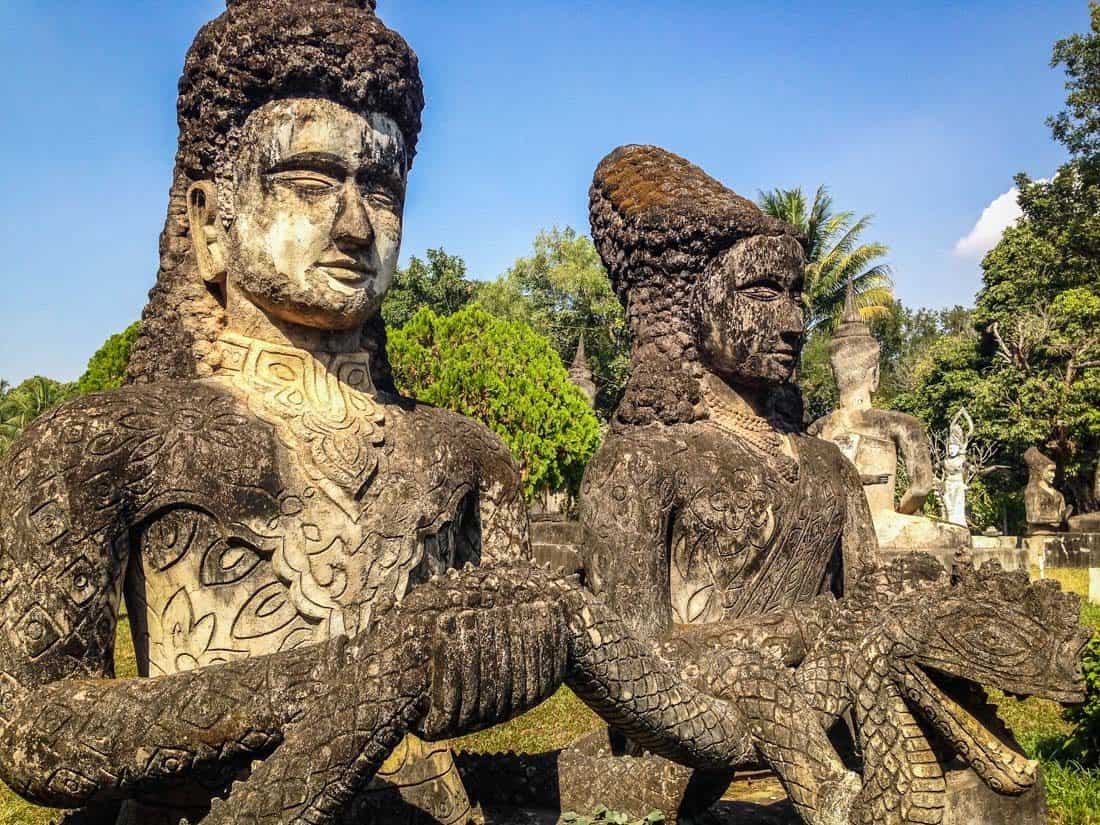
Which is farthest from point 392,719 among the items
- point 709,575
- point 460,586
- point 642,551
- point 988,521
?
point 988,521

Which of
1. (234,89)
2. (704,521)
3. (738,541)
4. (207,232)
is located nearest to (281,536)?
(207,232)

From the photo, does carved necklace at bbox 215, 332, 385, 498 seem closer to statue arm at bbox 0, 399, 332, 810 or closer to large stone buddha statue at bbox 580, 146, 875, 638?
statue arm at bbox 0, 399, 332, 810

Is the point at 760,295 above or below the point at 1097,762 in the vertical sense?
above

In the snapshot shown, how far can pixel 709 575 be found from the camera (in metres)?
4.18

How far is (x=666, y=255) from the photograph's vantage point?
4.43 metres

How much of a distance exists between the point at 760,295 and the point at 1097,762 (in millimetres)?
4705

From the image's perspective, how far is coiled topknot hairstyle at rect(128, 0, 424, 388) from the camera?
10.3ft

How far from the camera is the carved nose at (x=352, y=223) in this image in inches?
120

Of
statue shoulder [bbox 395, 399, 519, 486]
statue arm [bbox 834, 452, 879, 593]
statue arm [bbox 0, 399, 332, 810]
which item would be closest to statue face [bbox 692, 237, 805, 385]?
statue arm [bbox 834, 452, 879, 593]

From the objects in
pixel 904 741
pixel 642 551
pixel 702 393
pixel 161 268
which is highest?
pixel 161 268

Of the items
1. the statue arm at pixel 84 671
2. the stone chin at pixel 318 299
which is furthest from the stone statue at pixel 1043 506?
the statue arm at pixel 84 671

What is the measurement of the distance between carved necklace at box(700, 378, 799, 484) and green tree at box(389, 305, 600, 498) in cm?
1468

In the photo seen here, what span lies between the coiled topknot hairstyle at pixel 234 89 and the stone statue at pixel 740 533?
1.60 m

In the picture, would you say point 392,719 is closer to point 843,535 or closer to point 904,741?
point 904,741
